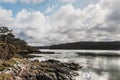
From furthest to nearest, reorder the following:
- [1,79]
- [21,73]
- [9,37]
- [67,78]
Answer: [9,37], [67,78], [21,73], [1,79]

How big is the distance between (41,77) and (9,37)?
313 ft

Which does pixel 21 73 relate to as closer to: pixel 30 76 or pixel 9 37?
pixel 30 76

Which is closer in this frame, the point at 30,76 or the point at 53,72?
the point at 30,76

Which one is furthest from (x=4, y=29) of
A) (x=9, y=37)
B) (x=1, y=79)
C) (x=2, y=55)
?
(x=1, y=79)

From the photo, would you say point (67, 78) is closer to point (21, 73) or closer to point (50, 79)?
point (50, 79)

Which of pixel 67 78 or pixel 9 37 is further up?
pixel 9 37

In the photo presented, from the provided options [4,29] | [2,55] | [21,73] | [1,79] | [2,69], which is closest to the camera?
[1,79]

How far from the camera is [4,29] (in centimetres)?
12406

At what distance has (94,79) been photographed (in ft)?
211

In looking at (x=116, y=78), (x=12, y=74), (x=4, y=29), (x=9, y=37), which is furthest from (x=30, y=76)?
(x=9, y=37)

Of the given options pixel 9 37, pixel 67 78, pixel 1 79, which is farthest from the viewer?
pixel 9 37

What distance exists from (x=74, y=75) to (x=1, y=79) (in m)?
27.0

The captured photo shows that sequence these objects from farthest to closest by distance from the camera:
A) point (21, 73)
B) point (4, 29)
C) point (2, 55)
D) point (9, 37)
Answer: point (9, 37) → point (4, 29) → point (2, 55) → point (21, 73)

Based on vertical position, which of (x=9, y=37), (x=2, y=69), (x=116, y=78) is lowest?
(x=116, y=78)
